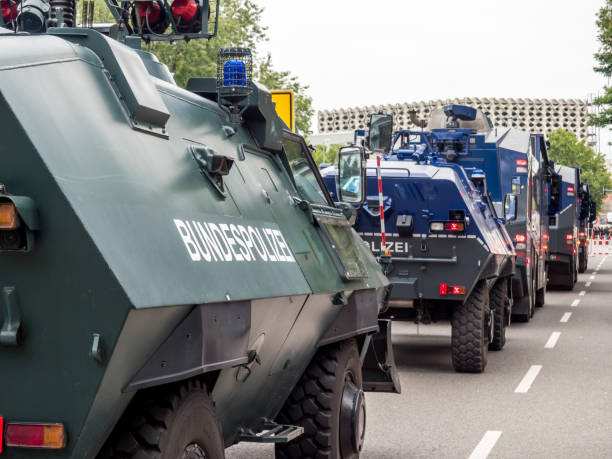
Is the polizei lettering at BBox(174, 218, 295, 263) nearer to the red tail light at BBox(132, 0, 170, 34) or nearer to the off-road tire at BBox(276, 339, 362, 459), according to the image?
the off-road tire at BBox(276, 339, 362, 459)

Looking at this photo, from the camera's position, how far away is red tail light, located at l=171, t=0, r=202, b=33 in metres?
6.14

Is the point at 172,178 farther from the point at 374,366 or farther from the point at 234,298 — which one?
the point at 374,366

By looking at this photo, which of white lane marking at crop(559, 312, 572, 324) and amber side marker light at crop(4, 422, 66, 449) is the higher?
amber side marker light at crop(4, 422, 66, 449)

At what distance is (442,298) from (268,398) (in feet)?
22.2

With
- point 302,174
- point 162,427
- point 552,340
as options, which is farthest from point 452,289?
point 162,427

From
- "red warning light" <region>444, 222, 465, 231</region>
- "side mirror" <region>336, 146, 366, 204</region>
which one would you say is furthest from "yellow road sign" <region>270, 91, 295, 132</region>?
"side mirror" <region>336, 146, 366, 204</region>

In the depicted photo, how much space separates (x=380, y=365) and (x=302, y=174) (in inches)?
68.7

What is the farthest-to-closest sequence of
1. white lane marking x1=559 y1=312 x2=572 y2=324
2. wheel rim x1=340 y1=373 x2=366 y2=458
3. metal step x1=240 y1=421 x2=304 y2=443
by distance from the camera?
white lane marking x1=559 y1=312 x2=572 y2=324 < wheel rim x1=340 y1=373 x2=366 y2=458 < metal step x1=240 y1=421 x2=304 y2=443

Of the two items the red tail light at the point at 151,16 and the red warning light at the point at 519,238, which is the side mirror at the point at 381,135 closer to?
the red tail light at the point at 151,16

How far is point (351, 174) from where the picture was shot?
683 cm

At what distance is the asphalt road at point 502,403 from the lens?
26.1ft

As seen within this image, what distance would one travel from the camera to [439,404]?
10031mm

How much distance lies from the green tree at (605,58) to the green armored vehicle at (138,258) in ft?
84.0

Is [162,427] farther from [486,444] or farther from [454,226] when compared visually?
[454,226]
